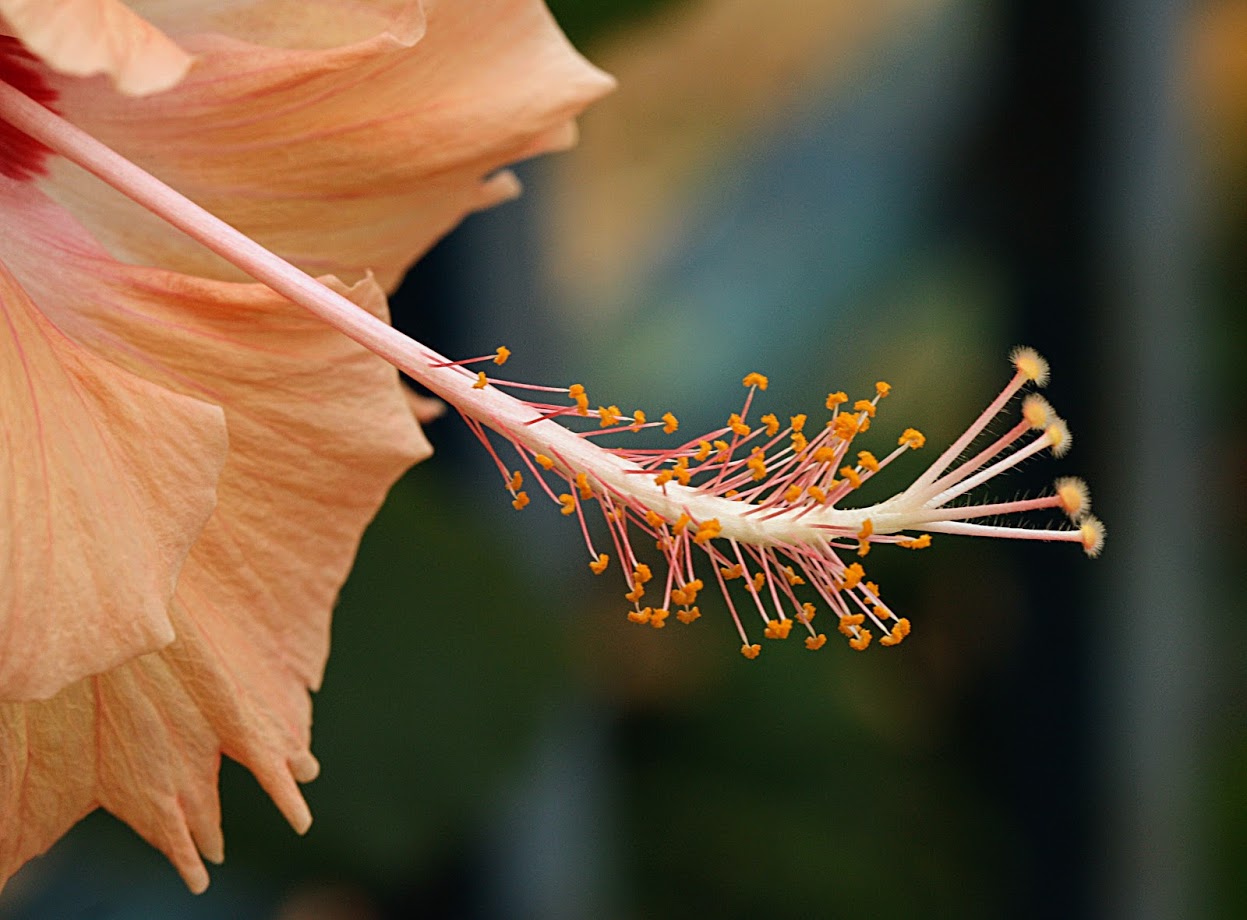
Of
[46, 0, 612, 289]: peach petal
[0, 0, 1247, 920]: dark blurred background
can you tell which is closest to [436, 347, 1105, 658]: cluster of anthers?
[46, 0, 612, 289]: peach petal

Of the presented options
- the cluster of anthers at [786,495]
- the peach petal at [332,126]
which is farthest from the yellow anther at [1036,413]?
the peach petal at [332,126]

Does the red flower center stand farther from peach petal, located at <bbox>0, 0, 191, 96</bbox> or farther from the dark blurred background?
the dark blurred background

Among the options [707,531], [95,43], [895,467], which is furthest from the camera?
[895,467]

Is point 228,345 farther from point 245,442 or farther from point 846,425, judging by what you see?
point 846,425

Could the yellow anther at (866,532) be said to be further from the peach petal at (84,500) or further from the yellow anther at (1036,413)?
the peach petal at (84,500)

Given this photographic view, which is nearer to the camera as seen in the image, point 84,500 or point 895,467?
point 84,500

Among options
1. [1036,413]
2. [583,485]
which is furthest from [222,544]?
[1036,413]

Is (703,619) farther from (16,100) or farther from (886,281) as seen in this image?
(16,100)
